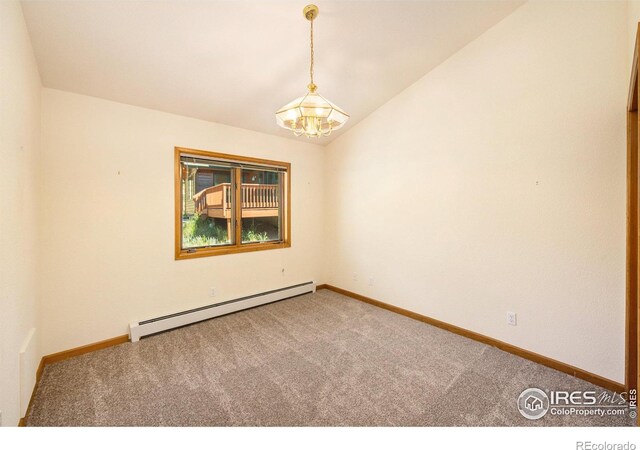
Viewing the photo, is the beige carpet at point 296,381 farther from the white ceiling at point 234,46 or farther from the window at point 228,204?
the white ceiling at point 234,46

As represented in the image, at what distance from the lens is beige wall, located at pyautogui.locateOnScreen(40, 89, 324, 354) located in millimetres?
2512

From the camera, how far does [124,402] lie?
1961mm

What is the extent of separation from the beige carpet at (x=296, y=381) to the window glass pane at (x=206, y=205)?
1.10 meters

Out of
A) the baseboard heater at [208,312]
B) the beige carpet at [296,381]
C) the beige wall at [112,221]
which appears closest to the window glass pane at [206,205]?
the beige wall at [112,221]

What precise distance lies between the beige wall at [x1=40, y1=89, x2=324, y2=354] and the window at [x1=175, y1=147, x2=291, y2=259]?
0.12 m

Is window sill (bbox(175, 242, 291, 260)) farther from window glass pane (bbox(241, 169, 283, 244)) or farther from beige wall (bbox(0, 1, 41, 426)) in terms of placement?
beige wall (bbox(0, 1, 41, 426))

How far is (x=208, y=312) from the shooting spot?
3.36m

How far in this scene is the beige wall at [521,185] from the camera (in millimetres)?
2119

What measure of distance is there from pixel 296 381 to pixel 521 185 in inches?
104

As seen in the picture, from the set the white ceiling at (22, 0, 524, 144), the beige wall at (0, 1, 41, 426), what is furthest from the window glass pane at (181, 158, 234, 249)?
the beige wall at (0, 1, 41, 426)

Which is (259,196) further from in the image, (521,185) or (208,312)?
(521,185)
